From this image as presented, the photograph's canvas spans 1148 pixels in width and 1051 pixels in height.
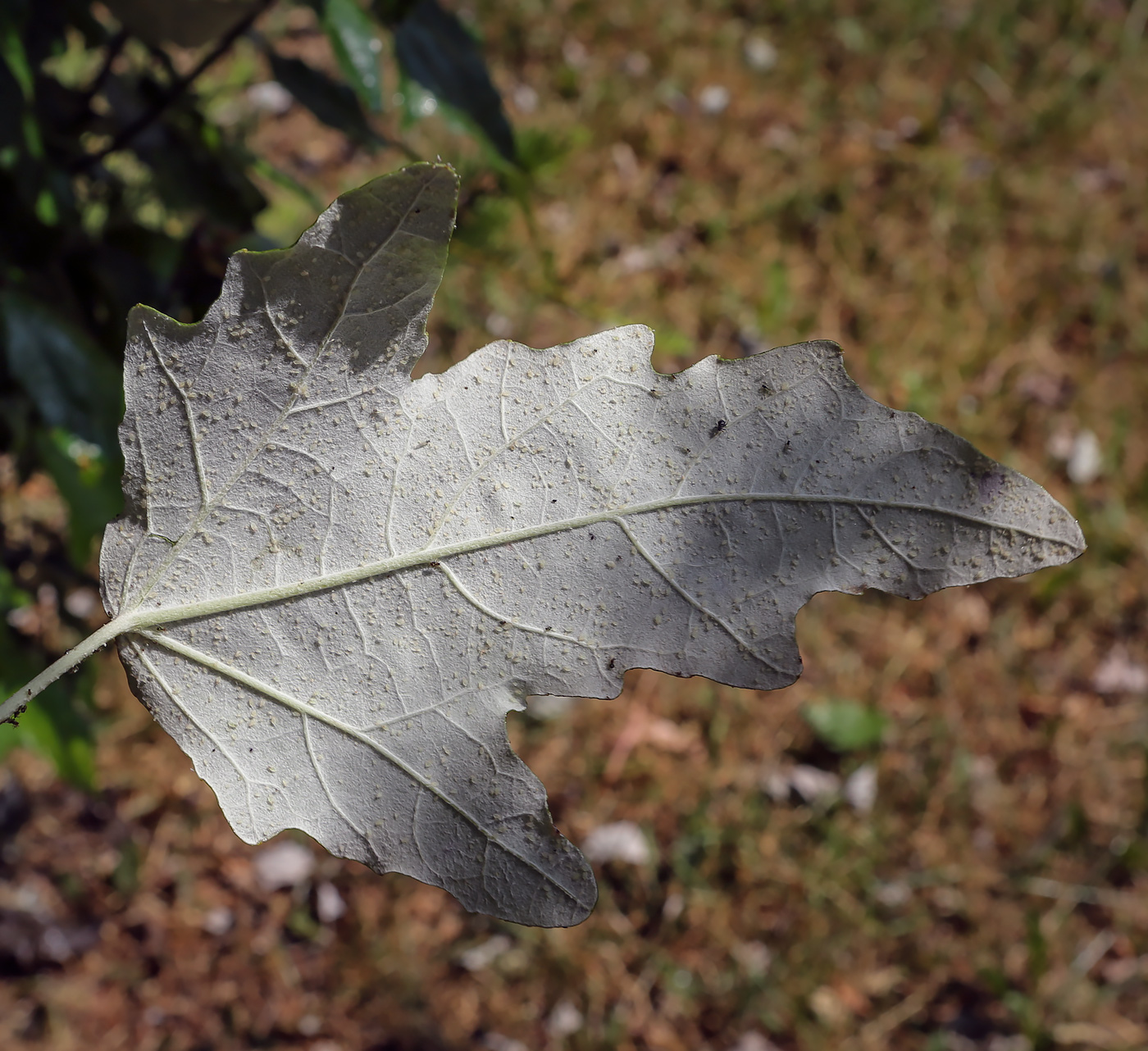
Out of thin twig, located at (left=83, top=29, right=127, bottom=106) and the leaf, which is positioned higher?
thin twig, located at (left=83, top=29, right=127, bottom=106)

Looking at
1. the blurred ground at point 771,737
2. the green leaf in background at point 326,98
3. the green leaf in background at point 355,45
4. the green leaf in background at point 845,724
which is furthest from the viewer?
the green leaf in background at point 845,724

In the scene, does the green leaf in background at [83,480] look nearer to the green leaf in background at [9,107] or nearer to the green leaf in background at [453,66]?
the green leaf in background at [9,107]

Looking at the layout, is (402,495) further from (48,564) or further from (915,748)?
(915,748)

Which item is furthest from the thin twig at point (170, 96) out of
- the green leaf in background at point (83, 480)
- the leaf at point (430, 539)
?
the leaf at point (430, 539)

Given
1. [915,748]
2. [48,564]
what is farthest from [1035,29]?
[48,564]

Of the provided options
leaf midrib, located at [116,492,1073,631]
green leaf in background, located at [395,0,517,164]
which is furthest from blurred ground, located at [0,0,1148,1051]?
leaf midrib, located at [116,492,1073,631]

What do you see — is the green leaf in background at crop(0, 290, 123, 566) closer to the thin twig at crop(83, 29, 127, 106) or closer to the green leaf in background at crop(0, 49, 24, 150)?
the green leaf in background at crop(0, 49, 24, 150)
